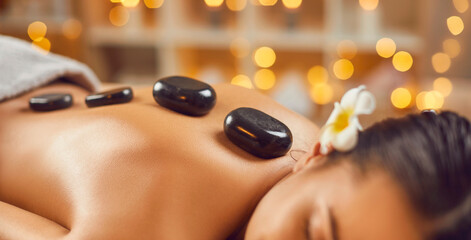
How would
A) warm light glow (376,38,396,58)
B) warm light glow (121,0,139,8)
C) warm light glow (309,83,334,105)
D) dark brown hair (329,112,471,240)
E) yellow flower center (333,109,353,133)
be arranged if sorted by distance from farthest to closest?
warm light glow (121,0,139,8) < warm light glow (309,83,334,105) < warm light glow (376,38,396,58) < yellow flower center (333,109,353,133) < dark brown hair (329,112,471,240)

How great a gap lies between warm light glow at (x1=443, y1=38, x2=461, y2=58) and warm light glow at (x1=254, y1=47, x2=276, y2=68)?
3.01 feet

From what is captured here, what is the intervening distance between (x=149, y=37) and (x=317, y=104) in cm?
103

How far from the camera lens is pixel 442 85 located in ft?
8.00

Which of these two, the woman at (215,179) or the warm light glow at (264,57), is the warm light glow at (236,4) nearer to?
the warm light glow at (264,57)

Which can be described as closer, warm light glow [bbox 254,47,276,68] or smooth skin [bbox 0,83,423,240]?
smooth skin [bbox 0,83,423,240]

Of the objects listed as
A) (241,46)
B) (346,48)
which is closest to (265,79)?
(241,46)

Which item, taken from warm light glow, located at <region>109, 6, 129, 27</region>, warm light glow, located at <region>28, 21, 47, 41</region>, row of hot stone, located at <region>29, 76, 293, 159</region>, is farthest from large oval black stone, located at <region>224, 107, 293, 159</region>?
warm light glow, located at <region>28, 21, 47, 41</region>

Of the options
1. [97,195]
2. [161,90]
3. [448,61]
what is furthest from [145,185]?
[448,61]

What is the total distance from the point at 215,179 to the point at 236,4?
94.0 inches

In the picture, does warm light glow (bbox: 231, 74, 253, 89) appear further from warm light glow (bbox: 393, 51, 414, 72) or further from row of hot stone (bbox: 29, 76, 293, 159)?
row of hot stone (bbox: 29, 76, 293, 159)

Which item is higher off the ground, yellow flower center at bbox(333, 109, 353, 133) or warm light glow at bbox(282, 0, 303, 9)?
yellow flower center at bbox(333, 109, 353, 133)

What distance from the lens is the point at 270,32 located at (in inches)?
112

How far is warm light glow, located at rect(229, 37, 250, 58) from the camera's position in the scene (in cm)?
282

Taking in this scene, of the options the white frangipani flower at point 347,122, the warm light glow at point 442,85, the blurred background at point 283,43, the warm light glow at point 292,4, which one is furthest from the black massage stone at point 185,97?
the warm light glow at point 292,4
